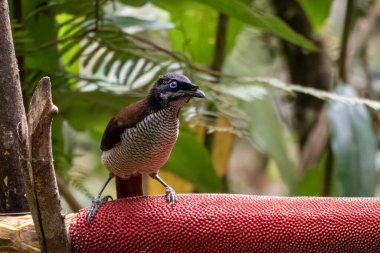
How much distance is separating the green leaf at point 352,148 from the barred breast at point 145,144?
0.82m

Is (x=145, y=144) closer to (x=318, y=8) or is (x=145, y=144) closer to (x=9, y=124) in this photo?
(x=9, y=124)

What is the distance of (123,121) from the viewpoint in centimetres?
103

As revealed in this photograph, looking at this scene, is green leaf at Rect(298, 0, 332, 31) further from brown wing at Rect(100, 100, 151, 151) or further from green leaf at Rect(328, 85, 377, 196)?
brown wing at Rect(100, 100, 151, 151)

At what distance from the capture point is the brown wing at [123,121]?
1.03 m

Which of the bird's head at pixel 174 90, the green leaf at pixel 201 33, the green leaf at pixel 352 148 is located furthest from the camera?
the green leaf at pixel 201 33

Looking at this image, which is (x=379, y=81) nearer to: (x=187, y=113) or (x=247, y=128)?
(x=247, y=128)

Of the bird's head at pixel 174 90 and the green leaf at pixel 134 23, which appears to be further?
the green leaf at pixel 134 23

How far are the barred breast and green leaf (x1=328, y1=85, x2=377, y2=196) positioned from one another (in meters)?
0.82

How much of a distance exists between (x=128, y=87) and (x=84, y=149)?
3.39 feet

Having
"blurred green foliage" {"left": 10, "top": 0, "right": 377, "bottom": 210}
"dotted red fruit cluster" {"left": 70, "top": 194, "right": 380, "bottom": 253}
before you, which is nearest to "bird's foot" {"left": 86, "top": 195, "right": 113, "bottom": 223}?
"dotted red fruit cluster" {"left": 70, "top": 194, "right": 380, "bottom": 253}

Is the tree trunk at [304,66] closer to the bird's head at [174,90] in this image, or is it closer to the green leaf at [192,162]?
Result: the green leaf at [192,162]

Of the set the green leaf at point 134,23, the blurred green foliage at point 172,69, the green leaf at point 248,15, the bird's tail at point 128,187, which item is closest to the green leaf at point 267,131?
the blurred green foliage at point 172,69

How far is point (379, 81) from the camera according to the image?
265 centimetres

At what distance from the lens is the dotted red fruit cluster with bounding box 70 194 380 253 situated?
0.88 meters
